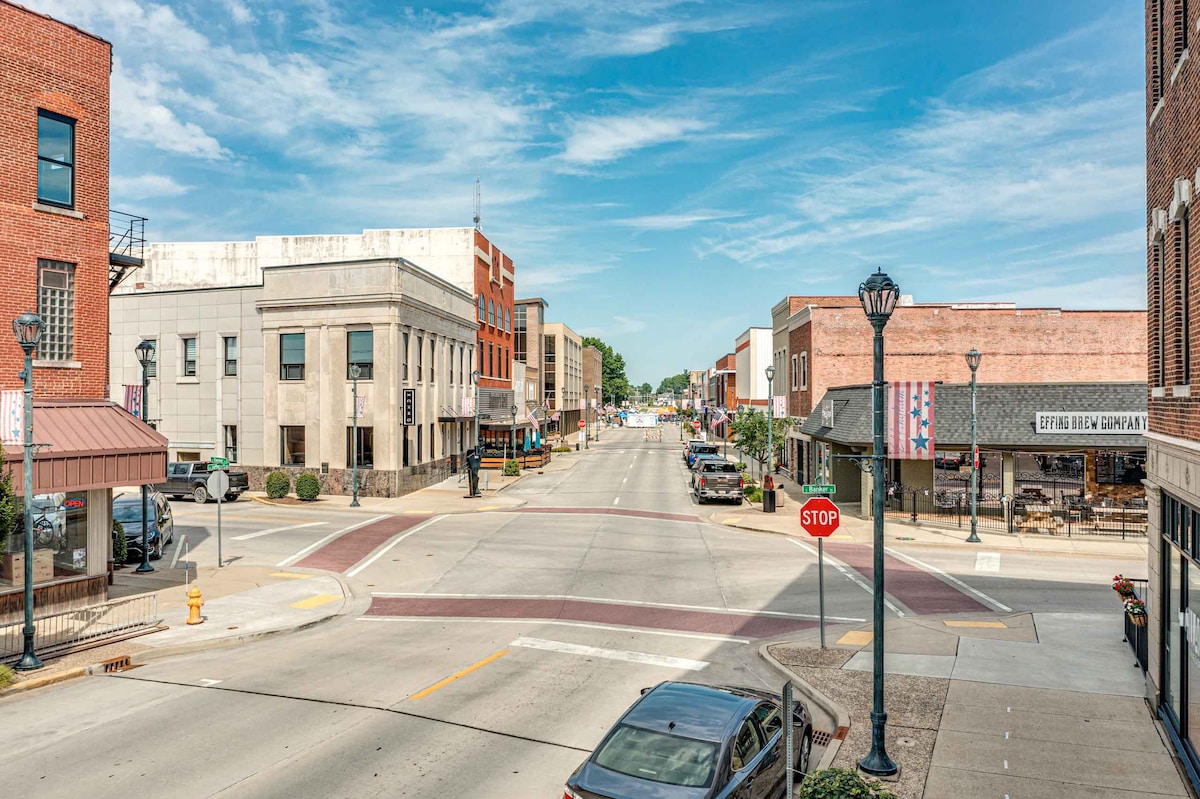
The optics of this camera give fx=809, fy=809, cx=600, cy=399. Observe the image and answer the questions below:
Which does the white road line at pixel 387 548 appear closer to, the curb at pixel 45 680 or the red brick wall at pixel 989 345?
the curb at pixel 45 680

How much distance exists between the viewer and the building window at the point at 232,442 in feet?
145

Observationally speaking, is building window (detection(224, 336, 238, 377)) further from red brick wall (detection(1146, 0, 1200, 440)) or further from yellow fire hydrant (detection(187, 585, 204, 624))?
red brick wall (detection(1146, 0, 1200, 440))

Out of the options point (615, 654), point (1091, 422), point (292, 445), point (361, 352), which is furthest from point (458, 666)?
point (292, 445)

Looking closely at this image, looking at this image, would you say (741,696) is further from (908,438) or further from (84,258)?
(908,438)

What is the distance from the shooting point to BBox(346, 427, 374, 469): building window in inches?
1642

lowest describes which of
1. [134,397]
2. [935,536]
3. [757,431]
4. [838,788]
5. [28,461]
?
[935,536]

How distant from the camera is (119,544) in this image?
78.5ft

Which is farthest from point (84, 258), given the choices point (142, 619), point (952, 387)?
point (952, 387)

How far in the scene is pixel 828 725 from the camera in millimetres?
12250

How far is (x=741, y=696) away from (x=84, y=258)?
1866 centimetres

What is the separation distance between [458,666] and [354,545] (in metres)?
14.6

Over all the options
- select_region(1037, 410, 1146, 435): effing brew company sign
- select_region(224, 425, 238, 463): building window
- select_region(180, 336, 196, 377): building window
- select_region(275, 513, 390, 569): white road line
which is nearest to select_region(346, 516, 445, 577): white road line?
select_region(275, 513, 390, 569): white road line

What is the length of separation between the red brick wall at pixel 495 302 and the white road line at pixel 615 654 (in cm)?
4328

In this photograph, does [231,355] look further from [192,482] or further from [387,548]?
[387,548]
